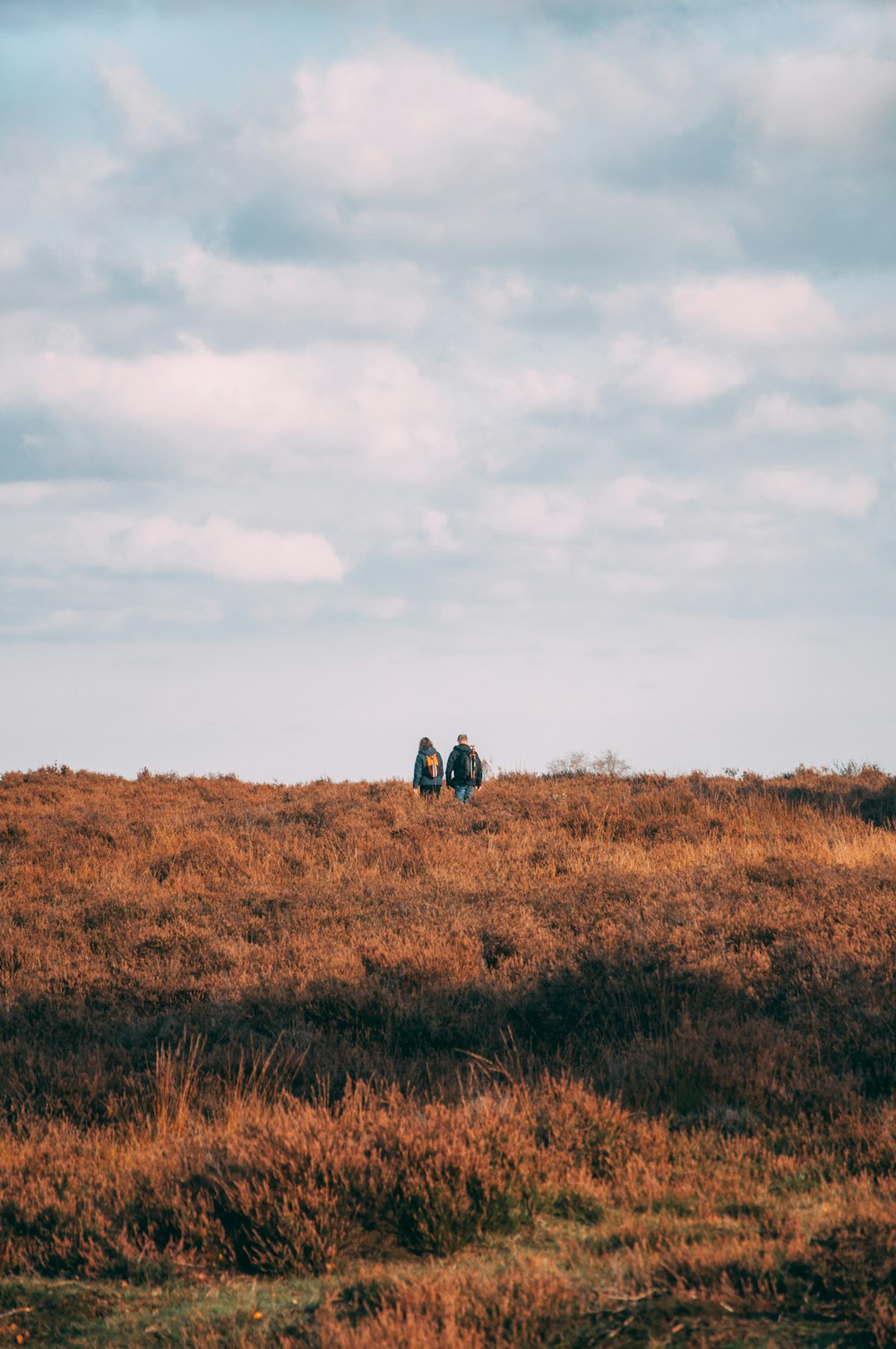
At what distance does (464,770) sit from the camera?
66.1 ft

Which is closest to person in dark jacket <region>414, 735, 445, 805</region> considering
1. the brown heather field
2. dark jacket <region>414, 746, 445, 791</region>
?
dark jacket <region>414, 746, 445, 791</region>

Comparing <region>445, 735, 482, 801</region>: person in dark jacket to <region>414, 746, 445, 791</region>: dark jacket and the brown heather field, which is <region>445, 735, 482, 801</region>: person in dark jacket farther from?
the brown heather field

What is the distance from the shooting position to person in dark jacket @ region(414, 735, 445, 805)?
21016 mm

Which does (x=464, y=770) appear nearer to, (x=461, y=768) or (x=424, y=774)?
(x=461, y=768)

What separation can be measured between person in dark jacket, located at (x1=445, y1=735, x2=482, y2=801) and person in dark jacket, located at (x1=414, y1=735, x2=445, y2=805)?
2.18 ft

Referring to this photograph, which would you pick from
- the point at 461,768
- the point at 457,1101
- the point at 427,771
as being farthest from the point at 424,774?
the point at 457,1101

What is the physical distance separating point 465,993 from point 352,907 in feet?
9.48

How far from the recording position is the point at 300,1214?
471 centimetres

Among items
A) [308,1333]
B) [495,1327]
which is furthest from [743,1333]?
[308,1333]

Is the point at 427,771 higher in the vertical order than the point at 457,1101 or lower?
higher

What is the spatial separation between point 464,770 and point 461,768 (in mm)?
69

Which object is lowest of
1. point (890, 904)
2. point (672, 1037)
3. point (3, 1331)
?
point (3, 1331)

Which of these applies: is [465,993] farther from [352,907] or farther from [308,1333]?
[308,1333]

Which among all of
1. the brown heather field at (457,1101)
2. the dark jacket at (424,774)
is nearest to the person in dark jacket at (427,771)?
the dark jacket at (424,774)
